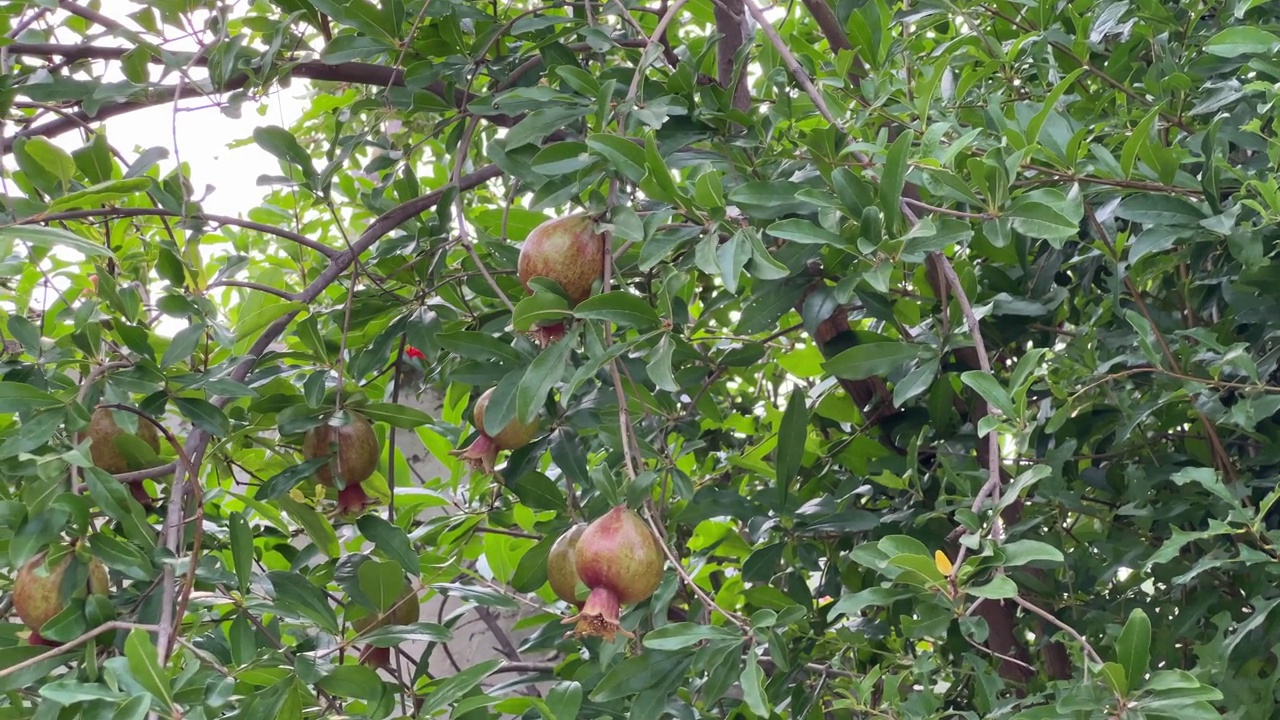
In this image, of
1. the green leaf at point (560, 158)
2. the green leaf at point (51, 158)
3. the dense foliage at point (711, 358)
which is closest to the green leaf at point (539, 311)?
the dense foliage at point (711, 358)

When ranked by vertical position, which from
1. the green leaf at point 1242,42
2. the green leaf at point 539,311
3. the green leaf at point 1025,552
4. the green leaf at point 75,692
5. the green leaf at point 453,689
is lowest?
the green leaf at point 453,689

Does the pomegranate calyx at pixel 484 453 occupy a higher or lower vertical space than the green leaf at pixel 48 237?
lower

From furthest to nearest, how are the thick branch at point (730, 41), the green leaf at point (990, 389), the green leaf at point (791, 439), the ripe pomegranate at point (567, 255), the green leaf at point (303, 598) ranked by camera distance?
the thick branch at point (730, 41)
the green leaf at point (791, 439)
the green leaf at point (303, 598)
the ripe pomegranate at point (567, 255)
the green leaf at point (990, 389)

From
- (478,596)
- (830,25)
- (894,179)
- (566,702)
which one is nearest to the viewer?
(894,179)

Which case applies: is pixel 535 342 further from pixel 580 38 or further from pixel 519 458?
pixel 580 38

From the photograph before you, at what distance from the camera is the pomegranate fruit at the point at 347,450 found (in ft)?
3.04

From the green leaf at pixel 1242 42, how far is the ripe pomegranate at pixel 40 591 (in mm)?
988

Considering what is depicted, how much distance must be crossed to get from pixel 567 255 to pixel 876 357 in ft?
0.92

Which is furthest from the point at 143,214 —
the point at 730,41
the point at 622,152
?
the point at 730,41

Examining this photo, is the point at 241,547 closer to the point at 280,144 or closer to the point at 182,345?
the point at 182,345

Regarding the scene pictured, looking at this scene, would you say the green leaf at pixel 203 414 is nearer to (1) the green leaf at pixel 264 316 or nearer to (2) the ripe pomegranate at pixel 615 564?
(1) the green leaf at pixel 264 316

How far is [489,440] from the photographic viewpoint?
0.94 meters

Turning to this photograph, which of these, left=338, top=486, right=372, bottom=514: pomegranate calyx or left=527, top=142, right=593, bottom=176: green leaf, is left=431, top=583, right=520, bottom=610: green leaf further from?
left=527, top=142, right=593, bottom=176: green leaf

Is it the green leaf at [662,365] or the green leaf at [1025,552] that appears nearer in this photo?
the green leaf at [1025,552]
